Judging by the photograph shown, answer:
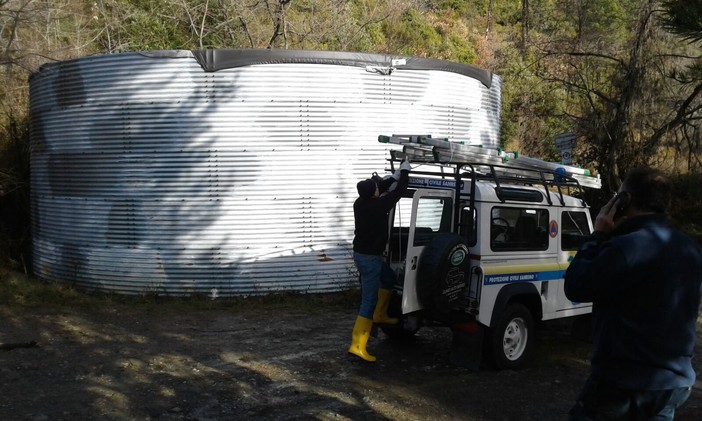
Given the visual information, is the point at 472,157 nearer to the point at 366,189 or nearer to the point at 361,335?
the point at 366,189

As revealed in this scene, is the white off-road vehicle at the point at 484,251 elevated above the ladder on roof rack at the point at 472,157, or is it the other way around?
the ladder on roof rack at the point at 472,157

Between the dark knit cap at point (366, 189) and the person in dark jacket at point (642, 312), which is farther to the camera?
the dark knit cap at point (366, 189)

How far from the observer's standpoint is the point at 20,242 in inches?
492

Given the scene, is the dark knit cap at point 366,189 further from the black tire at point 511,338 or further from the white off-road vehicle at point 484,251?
the black tire at point 511,338

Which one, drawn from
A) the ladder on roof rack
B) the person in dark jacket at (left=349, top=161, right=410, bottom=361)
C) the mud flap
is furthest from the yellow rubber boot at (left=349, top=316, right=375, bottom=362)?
the ladder on roof rack

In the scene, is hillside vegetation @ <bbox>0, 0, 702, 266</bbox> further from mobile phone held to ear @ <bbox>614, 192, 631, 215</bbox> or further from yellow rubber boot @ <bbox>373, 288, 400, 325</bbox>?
mobile phone held to ear @ <bbox>614, 192, 631, 215</bbox>

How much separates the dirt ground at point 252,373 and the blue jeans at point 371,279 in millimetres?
678

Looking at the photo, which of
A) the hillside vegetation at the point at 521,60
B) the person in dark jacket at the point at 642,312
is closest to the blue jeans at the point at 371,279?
the person in dark jacket at the point at 642,312

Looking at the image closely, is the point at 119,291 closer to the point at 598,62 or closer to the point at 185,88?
the point at 185,88

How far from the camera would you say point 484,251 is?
6.45m

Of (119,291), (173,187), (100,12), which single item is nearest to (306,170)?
(173,187)

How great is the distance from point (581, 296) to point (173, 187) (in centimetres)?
820

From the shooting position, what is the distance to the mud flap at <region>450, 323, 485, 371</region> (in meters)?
6.41

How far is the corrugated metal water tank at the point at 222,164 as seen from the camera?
10094mm
